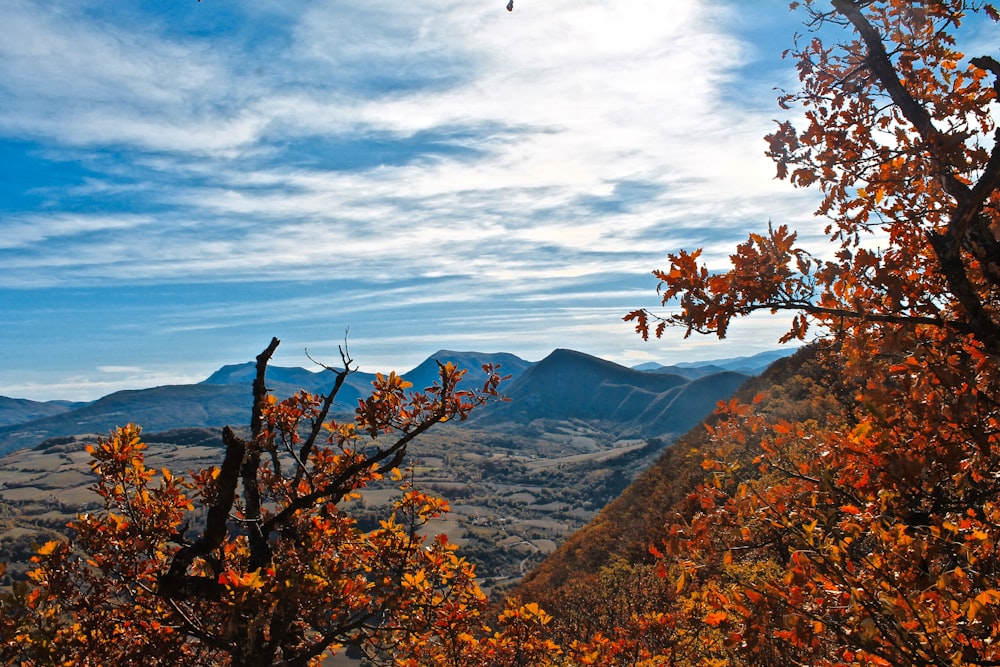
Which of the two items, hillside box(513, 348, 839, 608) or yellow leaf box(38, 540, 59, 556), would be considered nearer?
yellow leaf box(38, 540, 59, 556)

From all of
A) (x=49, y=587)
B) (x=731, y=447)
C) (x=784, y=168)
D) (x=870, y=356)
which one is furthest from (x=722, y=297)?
(x=49, y=587)

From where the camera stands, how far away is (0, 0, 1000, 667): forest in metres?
3.74

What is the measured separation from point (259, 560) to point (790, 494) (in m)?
6.24

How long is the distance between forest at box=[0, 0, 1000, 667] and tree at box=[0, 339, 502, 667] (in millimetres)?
39

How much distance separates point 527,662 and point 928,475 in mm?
8389

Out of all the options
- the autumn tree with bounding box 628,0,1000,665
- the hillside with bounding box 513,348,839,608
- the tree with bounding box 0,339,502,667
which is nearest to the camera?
the autumn tree with bounding box 628,0,1000,665

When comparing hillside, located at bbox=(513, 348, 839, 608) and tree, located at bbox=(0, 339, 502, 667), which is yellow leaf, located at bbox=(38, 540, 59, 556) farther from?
hillside, located at bbox=(513, 348, 839, 608)

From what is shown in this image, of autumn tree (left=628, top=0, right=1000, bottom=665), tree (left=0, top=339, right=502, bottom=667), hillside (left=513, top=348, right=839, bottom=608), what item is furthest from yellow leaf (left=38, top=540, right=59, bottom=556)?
hillside (left=513, top=348, right=839, bottom=608)

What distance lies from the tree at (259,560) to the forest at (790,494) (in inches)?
1.5

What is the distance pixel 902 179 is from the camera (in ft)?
16.1

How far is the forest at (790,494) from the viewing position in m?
3.74

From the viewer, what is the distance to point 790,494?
4984mm

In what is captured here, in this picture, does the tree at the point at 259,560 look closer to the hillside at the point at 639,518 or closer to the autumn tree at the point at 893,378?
the autumn tree at the point at 893,378

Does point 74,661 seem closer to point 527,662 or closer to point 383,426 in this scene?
point 383,426
